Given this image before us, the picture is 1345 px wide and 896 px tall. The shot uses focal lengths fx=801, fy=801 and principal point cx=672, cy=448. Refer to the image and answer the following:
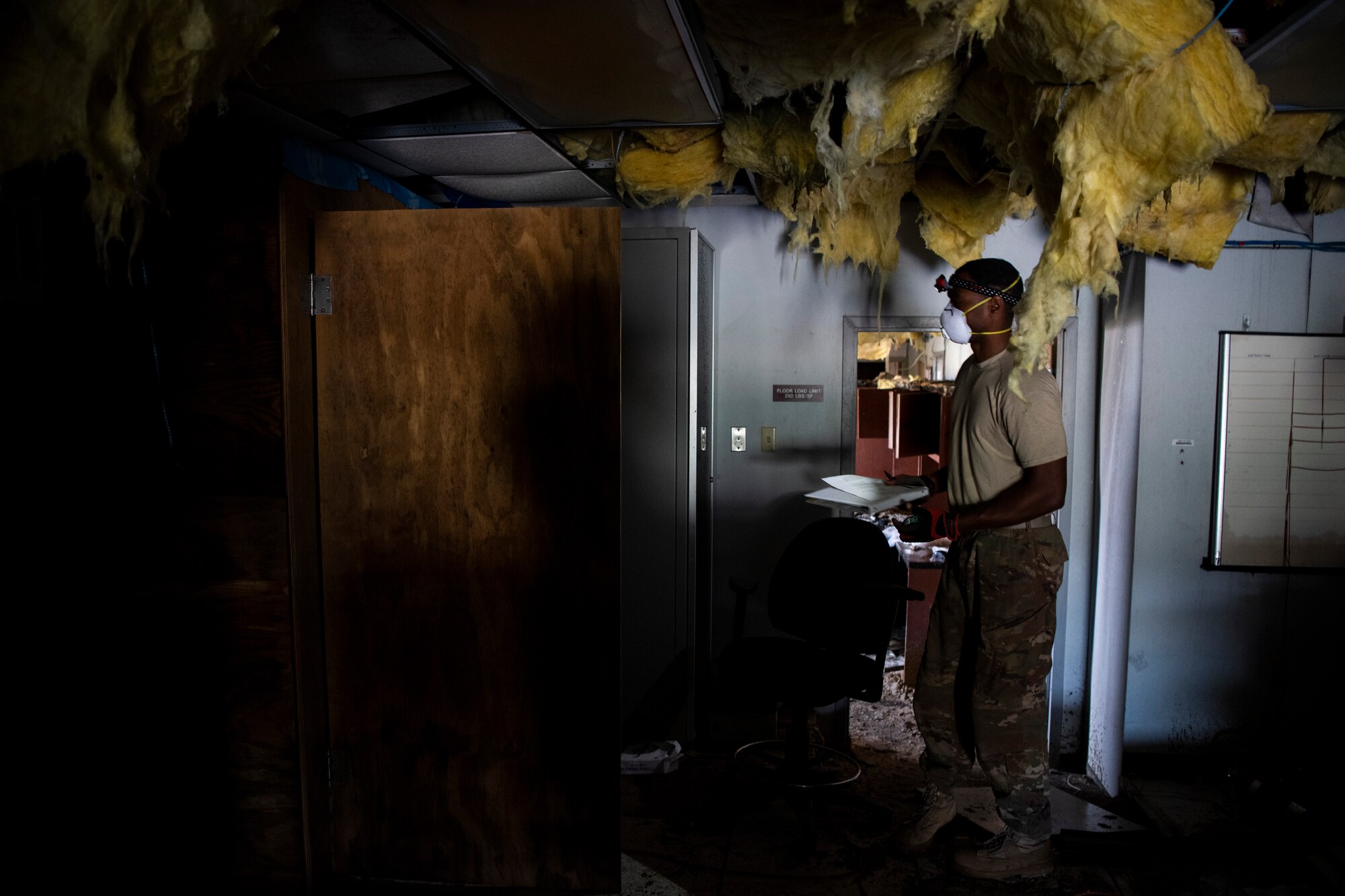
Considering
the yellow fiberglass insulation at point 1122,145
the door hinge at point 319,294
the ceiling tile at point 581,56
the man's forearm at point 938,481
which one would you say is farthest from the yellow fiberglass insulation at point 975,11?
the door hinge at point 319,294

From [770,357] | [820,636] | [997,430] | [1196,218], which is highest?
[1196,218]

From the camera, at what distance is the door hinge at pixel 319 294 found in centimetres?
218

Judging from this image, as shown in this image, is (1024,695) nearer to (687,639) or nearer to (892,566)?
(892,566)

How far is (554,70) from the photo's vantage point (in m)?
2.02

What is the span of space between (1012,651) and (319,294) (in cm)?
225

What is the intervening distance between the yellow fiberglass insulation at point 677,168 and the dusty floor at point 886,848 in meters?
2.15

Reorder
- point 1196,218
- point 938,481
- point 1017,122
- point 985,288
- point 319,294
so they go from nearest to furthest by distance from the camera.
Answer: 1. point 1017,122
2. point 319,294
3. point 985,288
4. point 938,481
5. point 1196,218

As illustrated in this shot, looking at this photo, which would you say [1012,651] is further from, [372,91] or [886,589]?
[372,91]

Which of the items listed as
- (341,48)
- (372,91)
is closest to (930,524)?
(372,91)

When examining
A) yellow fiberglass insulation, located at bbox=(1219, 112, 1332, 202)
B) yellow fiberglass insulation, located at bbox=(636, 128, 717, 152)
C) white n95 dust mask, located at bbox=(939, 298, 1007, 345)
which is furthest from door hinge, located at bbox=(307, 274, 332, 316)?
yellow fiberglass insulation, located at bbox=(1219, 112, 1332, 202)

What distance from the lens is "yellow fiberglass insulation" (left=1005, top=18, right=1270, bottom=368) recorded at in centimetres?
173

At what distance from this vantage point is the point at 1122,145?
1.84 metres

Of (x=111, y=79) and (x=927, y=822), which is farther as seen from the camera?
(x=927, y=822)

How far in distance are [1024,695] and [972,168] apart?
1815mm
